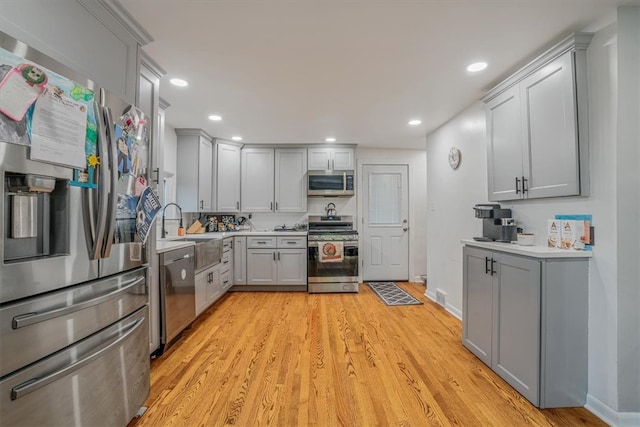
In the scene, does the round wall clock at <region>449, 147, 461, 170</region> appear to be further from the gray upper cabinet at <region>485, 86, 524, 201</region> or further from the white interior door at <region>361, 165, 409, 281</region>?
the white interior door at <region>361, 165, 409, 281</region>

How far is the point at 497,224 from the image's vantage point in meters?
2.30

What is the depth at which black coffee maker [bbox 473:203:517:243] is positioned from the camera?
220 centimetres

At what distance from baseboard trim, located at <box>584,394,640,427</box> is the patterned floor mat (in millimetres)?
2036

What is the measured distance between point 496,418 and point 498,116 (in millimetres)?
2188

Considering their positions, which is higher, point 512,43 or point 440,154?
point 512,43

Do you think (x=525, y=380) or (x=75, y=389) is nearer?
(x=75, y=389)

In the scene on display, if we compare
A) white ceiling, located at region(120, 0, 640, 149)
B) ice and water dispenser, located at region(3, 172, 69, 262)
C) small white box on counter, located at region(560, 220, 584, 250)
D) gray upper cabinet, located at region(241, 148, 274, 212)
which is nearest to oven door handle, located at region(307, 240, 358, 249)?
gray upper cabinet, located at region(241, 148, 274, 212)

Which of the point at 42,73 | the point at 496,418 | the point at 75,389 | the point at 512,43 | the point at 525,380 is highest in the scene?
the point at 512,43

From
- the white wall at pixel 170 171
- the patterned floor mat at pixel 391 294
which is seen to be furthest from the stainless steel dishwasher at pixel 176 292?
the patterned floor mat at pixel 391 294

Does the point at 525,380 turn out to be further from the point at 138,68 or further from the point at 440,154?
the point at 138,68

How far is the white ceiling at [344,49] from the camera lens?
1.58 metres

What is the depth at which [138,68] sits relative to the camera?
1.80 m

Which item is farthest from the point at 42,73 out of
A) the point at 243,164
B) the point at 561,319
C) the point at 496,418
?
the point at 243,164

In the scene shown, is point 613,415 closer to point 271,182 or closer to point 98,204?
point 98,204
